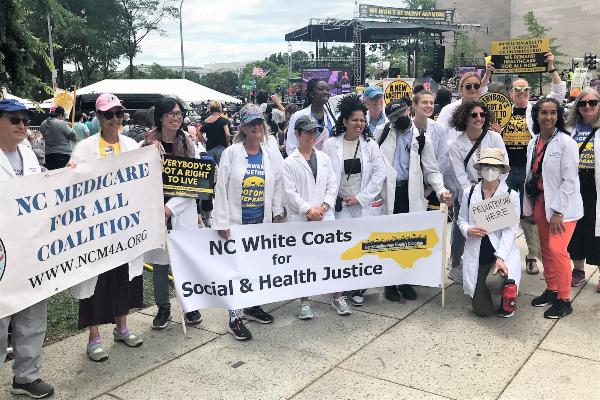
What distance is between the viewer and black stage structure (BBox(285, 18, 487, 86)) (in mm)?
52938

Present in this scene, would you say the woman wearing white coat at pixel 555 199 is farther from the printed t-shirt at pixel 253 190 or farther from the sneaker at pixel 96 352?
the sneaker at pixel 96 352

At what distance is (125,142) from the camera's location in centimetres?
442

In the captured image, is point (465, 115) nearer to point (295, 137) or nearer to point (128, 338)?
point (295, 137)

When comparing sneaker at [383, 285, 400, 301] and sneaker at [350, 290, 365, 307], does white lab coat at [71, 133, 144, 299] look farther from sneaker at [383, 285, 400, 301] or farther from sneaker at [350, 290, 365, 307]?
Result: sneaker at [383, 285, 400, 301]

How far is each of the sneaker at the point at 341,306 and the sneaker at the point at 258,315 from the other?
62 cm

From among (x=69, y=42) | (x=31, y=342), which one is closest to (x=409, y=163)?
(x=31, y=342)

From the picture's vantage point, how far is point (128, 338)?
14.7ft

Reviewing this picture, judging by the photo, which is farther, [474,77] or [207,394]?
[474,77]

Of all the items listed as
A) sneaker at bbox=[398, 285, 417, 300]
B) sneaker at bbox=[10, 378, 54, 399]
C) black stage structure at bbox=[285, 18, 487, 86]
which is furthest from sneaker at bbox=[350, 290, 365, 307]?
black stage structure at bbox=[285, 18, 487, 86]

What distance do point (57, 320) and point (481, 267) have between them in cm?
386

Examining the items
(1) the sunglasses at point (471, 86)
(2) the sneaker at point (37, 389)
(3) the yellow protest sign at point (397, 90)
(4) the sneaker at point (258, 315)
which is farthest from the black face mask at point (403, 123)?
(3) the yellow protest sign at point (397, 90)

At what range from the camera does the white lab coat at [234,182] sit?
4566 millimetres

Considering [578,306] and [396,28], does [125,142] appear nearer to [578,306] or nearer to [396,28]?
[578,306]

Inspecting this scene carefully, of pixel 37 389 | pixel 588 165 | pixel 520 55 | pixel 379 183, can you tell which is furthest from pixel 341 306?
pixel 520 55
